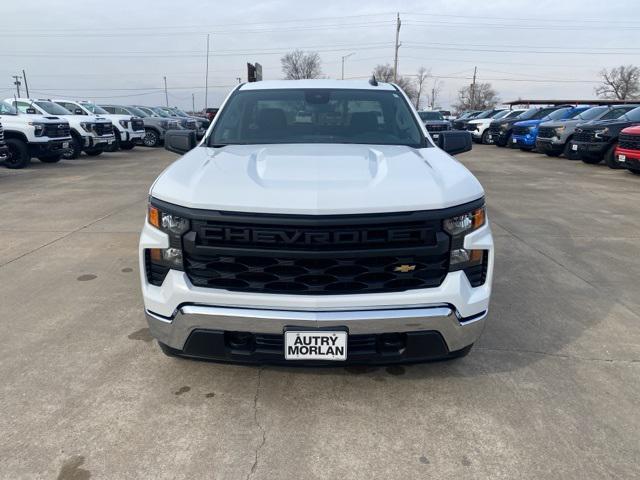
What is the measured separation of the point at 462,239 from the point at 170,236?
1.54m

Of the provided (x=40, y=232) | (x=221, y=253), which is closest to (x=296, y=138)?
(x=221, y=253)

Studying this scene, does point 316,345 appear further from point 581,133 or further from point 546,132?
point 546,132

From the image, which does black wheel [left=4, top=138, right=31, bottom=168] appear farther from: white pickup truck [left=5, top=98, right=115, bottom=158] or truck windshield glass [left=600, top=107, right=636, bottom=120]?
truck windshield glass [left=600, top=107, right=636, bottom=120]

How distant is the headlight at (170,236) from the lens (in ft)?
8.34

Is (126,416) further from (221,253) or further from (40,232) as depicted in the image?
(40,232)

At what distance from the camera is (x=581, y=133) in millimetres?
14727

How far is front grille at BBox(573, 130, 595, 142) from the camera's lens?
47.0ft

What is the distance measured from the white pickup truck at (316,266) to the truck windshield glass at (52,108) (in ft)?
50.1

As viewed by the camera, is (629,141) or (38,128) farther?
(38,128)

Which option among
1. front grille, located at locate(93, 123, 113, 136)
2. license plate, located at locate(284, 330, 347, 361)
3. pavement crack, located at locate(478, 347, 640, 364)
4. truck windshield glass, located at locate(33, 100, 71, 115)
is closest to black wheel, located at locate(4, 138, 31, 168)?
truck windshield glass, located at locate(33, 100, 71, 115)

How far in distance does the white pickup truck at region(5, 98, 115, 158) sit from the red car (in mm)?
15706

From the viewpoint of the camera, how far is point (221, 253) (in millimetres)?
2486

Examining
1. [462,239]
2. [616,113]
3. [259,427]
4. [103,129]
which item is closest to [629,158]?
[616,113]

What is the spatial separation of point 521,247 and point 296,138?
368 centimetres
